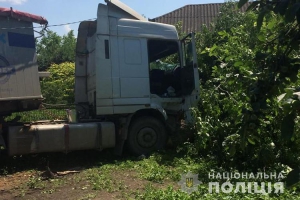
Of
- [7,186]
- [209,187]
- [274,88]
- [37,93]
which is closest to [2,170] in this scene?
[7,186]

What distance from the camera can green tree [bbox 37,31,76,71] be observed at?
2500 centimetres

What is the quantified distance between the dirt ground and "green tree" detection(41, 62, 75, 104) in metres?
5.20

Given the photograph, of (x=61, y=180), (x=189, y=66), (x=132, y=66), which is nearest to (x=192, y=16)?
(x=189, y=66)

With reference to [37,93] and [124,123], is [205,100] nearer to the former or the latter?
[124,123]

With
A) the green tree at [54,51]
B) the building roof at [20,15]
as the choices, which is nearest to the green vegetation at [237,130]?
the building roof at [20,15]

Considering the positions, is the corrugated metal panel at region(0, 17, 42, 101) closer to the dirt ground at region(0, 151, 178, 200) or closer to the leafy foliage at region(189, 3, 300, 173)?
the dirt ground at region(0, 151, 178, 200)

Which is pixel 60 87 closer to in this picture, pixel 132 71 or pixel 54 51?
pixel 132 71

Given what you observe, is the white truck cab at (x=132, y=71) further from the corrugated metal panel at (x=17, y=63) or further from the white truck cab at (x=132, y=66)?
the corrugated metal panel at (x=17, y=63)

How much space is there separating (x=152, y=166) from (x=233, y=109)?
168cm

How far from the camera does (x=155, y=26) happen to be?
287 inches

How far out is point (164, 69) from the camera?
310 inches

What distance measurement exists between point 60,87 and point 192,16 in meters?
10.9

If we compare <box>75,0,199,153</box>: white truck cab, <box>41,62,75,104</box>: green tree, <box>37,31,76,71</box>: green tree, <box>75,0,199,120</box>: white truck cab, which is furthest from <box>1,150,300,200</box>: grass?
<box>37,31,76,71</box>: green tree

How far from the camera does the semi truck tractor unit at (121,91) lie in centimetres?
629
